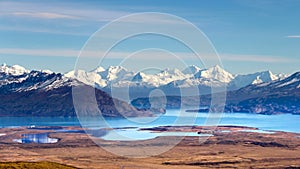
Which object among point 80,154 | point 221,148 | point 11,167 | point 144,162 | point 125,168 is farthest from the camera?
point 221,148

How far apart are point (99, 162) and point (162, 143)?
45716 millimetres

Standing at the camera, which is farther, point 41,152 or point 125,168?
point 41,152

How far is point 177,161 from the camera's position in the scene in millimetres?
159500

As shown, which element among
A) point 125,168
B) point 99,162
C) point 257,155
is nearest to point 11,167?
point 125,168

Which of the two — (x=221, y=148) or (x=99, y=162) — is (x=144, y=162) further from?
(x=221, y=148)

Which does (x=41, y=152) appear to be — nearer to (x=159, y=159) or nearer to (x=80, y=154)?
(x=80, y=154)

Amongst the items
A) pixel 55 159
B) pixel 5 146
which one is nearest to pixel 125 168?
pixel 55 159

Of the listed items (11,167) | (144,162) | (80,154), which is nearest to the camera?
(11,167)

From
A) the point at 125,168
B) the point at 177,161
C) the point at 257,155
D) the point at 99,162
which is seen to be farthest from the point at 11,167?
the point at 257,155

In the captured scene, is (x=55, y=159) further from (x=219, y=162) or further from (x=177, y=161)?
(x=219, y=162)

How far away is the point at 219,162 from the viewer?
15850 cm

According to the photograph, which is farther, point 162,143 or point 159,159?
point 162,143

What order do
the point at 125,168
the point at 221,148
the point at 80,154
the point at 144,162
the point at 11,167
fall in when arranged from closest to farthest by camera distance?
the point at 11,167 < the point at 125,168 < the point at 144,162 < the point at 80,154 < the point at 221,148

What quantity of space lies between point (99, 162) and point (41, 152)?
29.6 m
